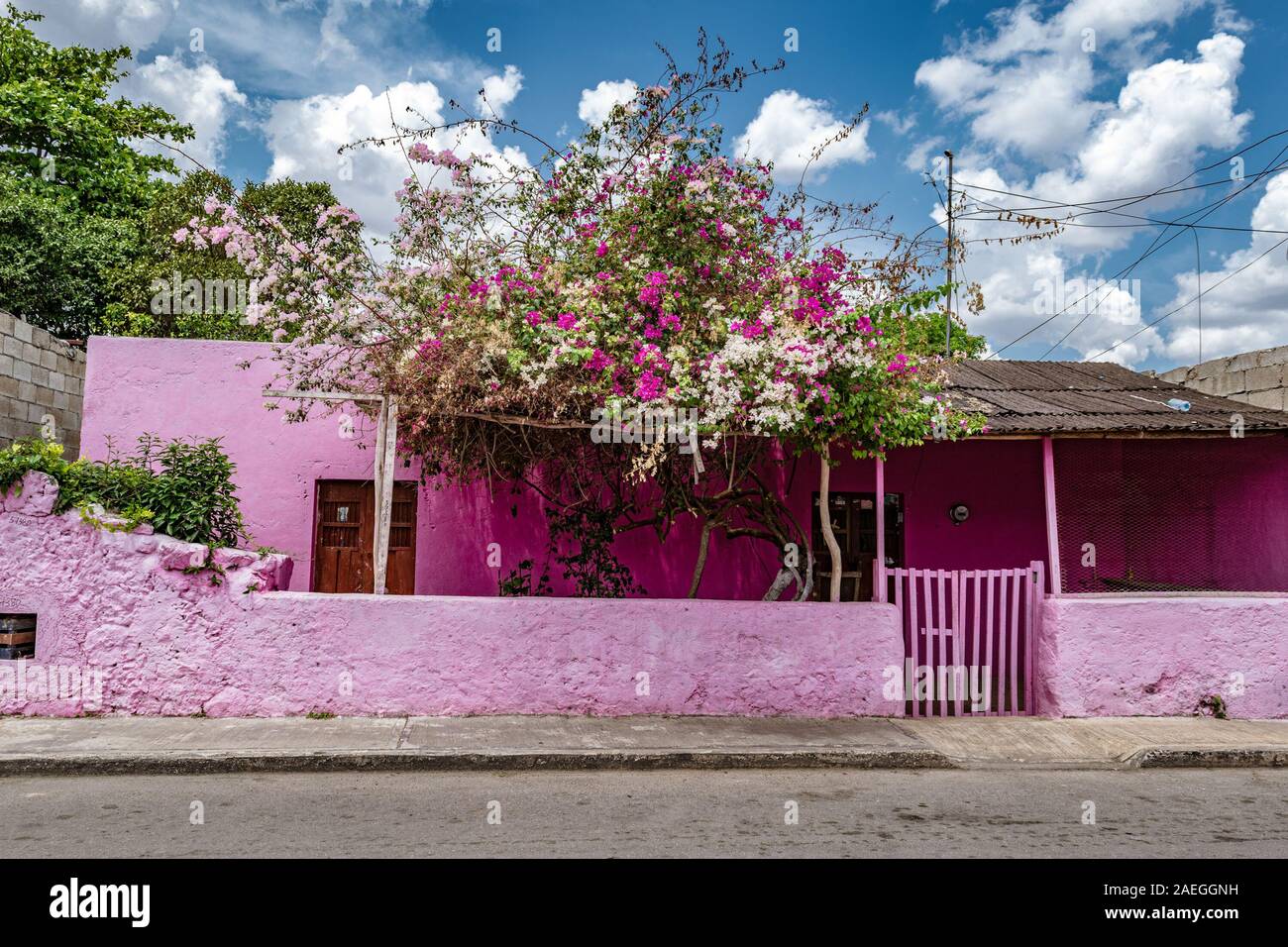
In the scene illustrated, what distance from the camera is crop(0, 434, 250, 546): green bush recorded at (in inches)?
280

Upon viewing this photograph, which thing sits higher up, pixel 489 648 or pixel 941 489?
pixel 941 489

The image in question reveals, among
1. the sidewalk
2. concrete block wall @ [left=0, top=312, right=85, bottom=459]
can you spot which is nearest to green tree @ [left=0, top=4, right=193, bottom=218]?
concrete block wall @ [left=0, top=312, right=85, bottom=459]

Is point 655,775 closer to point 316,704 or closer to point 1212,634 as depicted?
point 316,704

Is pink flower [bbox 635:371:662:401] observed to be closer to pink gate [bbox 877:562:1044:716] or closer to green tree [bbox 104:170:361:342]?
pink gate [bbox 877:562:1044:716]

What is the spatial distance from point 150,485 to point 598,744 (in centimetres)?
418

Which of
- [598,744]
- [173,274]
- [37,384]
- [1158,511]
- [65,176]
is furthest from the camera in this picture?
[65,176]

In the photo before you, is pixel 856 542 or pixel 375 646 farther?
pixel 856 542

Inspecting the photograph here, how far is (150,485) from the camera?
7426mm

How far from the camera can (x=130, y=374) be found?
9258 millimetres

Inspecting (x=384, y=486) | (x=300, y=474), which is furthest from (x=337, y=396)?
(x=300, y=474)

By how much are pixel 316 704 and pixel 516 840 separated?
3.11 meters

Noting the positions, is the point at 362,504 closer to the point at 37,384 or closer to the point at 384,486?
the point at 384,486

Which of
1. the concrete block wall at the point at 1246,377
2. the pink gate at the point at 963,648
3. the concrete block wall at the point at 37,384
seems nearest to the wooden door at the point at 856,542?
the pink gate at the point at 963,648

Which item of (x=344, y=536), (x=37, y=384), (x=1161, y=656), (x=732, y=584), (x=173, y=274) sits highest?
(x=173, y=274)
